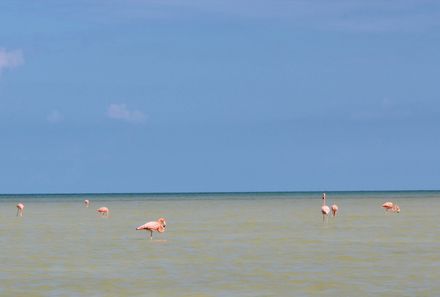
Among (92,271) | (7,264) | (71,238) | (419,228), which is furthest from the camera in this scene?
(419,228)

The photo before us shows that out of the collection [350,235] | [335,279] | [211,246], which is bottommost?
[335,279]

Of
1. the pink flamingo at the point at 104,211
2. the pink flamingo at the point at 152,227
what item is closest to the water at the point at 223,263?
the pink flamingo at the point at 152,227

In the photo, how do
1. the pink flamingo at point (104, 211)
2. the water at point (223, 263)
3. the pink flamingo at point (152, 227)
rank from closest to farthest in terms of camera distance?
1. the water at point (223, 263)
2. the pink flamingo at point (152, 227)
3. the pink flamingo at point (104, 211)

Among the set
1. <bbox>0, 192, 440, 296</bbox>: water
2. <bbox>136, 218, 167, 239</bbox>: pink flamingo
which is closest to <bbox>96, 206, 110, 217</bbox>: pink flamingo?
<bbox>0, 192, 440, 296</bbox>: water

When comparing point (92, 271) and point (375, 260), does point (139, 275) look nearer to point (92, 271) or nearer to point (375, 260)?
point (92, 271)

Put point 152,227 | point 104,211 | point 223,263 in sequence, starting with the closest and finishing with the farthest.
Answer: point 223,263, point 152,227, point 104,211

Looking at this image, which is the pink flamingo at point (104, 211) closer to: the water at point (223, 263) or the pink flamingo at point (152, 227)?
the water at point (223, 263)

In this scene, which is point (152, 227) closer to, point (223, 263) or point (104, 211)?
point (223, 263)

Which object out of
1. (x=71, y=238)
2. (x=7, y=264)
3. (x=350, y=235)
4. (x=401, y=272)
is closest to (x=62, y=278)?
(x=7, y=264)

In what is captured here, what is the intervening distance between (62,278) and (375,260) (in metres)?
9.56

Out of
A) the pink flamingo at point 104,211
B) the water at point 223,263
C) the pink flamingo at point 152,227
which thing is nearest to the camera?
the water at point 223,263

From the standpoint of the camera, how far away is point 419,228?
4728 centimetres

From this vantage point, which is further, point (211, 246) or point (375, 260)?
point (211, 246)

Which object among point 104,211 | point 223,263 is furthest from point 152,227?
point 104,211
